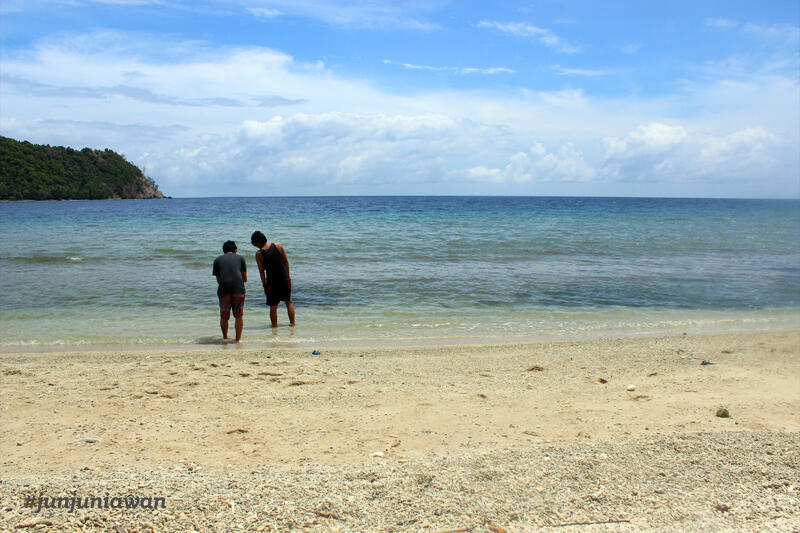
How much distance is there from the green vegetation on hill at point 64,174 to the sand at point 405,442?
88575 mm

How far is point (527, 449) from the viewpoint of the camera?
377 cm

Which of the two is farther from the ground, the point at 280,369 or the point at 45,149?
the point at 45,149

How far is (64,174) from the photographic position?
8838 cm

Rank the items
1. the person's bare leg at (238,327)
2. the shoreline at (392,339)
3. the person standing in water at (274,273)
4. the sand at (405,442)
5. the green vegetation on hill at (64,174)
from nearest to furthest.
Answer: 1. the sand at (405,442)
2. the shoreline at (392,339)
3. the person's bare leg at (238,327)
4. the person standing in water at (274,273)
5. the green vegetation on hill at (64,174)

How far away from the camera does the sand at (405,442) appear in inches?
111

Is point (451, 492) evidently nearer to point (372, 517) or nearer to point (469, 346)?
point (372, 517)

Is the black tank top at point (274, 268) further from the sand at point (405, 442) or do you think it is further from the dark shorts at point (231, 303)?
the sand at point (405, 442)

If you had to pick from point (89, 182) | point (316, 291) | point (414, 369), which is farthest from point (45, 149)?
point (414, 369)

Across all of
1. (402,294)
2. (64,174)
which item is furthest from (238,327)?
(64,174)

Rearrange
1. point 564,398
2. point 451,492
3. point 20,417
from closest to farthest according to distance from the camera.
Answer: point 451,492
point 20,417
point 564,398

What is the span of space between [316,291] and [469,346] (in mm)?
5482

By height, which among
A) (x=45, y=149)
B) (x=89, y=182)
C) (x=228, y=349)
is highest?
(x=45, y=149)

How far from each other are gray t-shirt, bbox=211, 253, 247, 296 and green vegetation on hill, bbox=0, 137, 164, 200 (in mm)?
85753

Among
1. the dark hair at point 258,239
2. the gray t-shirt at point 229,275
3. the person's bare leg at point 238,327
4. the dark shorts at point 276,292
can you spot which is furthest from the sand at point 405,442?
the dark hair at point 258,239
